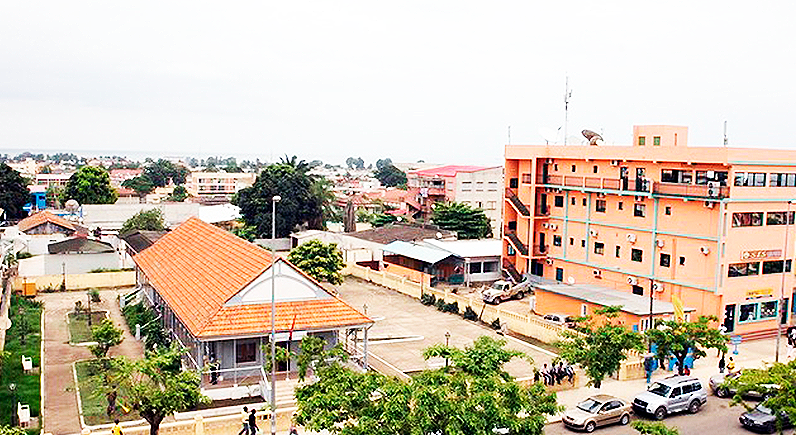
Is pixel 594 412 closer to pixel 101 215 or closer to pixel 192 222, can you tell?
pixel 192 222

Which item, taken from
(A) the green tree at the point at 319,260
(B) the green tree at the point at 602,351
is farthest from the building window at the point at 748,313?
(A) the green tree at the point at 319,260

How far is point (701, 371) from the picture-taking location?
111 feet

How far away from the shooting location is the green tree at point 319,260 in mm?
49281

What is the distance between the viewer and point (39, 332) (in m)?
38.8

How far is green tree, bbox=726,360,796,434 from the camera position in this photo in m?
20.6

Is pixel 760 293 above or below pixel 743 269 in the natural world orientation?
below

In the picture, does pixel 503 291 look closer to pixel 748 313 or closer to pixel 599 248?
pixel 599 248

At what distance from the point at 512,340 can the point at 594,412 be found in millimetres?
13539

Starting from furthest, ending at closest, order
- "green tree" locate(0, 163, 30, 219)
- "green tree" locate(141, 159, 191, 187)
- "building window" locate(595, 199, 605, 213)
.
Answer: "green tree" locate(141, 159, 191, 187), "green tree" locate(0, 163, 30, 219), "building window" locate(595, 199, 605, 213)

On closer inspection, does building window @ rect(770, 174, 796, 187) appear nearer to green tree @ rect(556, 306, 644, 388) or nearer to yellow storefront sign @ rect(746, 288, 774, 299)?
yellow storefront sign @ rect(746, 288, 774, 299)

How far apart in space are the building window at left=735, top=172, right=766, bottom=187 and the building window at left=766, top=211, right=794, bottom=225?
1.94 metres

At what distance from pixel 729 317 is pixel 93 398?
31.6 metres

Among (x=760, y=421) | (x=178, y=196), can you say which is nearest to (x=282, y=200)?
(x=760, y=421)

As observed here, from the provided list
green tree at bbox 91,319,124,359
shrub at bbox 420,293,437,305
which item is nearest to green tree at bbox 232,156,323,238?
shrub at bbox 420,293,437,305
